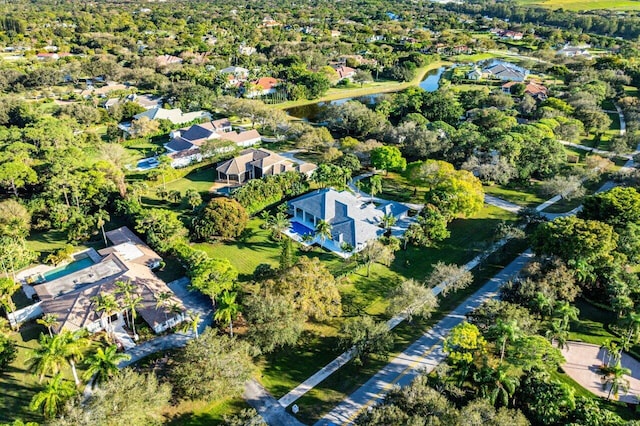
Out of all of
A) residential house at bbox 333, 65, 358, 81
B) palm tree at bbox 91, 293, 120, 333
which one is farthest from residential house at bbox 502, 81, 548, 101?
palm tree at bbox 91, 293, 120, 333

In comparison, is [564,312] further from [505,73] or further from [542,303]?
[505,73]

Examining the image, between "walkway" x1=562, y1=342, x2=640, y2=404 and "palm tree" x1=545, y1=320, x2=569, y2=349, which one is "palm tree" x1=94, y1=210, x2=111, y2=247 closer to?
"palm tree" x1=545, y1=320, x2=569, y2=349

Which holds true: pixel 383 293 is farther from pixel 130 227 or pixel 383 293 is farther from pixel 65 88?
pixel 65 88

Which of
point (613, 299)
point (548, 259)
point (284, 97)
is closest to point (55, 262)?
point (548, 259)

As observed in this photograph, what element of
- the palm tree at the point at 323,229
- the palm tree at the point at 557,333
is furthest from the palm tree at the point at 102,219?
the palm tree at the point at 557,333

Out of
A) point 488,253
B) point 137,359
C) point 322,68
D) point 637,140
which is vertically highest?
point 322,68

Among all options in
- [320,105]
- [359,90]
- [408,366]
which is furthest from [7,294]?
[359,90]

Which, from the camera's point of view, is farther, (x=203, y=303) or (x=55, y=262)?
(x=55, y=262)
